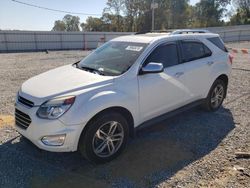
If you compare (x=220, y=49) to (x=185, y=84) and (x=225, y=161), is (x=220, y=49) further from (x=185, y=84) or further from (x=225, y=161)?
(x=225, y=161)

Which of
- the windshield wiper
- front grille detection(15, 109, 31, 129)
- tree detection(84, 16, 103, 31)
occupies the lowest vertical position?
front grille detection(15, 109, 31, 129)

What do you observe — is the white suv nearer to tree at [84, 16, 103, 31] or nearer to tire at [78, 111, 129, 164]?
tire at [78, 111, 129, 164]

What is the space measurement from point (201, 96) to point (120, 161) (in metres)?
2.40

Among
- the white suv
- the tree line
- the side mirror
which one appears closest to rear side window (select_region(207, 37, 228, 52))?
the white suv

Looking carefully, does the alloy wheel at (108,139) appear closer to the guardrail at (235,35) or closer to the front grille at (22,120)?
the front grille at (22,120)

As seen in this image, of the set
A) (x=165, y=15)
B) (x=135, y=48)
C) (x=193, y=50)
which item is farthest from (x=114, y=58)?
(x=165, y=15)

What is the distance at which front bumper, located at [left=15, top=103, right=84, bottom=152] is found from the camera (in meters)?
3.14

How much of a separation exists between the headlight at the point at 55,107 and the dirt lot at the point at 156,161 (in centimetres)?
82

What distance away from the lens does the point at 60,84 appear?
3592 millimetres

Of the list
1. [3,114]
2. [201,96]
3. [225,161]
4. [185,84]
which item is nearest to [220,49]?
[201,96]

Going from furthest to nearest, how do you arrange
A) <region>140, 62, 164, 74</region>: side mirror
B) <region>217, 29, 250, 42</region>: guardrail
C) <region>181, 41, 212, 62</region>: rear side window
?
<region>217, 29, 250, 42</region>: guardrail → <region>181, 41, 212, 62</region>: rear side window → <region>140, 62, 164, 74</region>: side mirror

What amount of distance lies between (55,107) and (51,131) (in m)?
0.30

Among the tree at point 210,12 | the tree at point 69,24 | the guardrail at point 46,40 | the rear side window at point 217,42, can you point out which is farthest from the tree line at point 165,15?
the rear side window at point 217,42

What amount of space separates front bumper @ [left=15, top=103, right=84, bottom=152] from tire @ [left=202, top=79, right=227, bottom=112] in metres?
3.22
